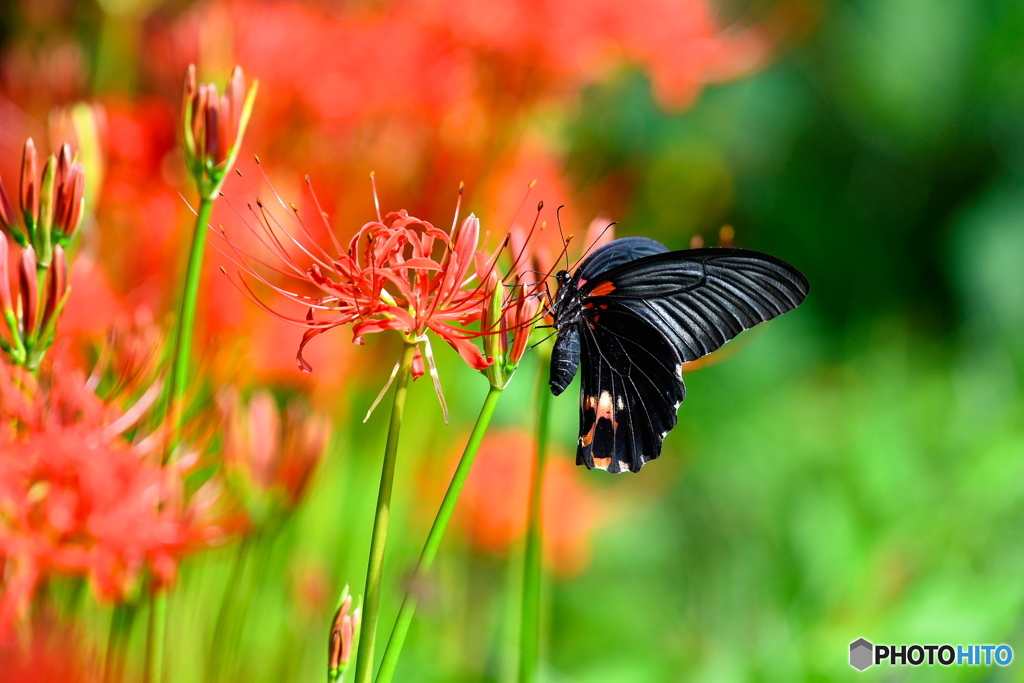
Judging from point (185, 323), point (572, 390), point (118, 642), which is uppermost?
point (572, 390)

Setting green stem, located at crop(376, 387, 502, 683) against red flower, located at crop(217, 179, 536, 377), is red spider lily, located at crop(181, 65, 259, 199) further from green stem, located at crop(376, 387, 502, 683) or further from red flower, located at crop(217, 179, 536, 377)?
green stem, located at crop(376, 387, 502, 683)

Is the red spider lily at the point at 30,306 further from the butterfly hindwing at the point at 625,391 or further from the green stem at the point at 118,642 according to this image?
the butterfly hindwing at the point at 625,391

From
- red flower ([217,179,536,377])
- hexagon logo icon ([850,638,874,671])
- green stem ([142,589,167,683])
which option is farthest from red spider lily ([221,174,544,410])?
hexagon logo icon ([850,638,874,671])

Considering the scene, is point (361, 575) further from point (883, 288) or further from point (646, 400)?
point (883, 288)

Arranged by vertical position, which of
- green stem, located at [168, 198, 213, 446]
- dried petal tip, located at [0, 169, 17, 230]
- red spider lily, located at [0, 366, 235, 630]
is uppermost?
dried petal tip, located at [0, 169, 17, 230]

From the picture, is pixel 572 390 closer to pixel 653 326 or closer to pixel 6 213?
pixel 653 326

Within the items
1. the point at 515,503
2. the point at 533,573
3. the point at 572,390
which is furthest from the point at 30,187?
the point at 572,390

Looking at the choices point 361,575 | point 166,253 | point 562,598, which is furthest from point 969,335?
point 166,253
